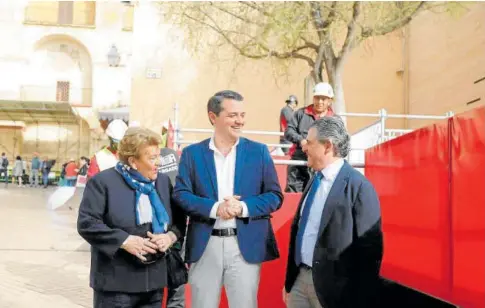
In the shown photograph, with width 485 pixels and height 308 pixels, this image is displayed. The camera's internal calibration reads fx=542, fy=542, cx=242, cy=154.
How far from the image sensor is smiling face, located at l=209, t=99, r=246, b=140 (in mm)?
3027

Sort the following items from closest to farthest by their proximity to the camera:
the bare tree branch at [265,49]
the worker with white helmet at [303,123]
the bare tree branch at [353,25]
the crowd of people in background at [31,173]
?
1. the worker with white helmet at [303,123]
2. the bare tree branch at [353,25]
3. the bare tree branch at [265,49]
4. the crowd of people in background at [31,173]

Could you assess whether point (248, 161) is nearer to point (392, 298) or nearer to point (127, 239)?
point (127, 239)

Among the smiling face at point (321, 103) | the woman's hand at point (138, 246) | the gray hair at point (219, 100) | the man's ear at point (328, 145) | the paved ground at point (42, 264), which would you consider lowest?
the paved ground at point (42, 264)

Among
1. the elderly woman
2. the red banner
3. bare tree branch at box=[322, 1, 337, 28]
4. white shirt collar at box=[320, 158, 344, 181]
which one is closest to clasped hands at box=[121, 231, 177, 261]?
the elderly woman

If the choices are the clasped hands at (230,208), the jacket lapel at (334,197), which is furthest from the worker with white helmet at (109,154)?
the jacket lapel at (334,197)

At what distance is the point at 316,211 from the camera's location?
284 cm

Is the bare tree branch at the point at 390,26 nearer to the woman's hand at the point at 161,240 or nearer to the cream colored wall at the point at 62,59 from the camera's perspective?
the woman's hand at the point at 161,240

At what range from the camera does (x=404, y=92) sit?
659 inches

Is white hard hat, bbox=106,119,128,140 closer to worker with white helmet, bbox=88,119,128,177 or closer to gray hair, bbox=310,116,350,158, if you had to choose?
worker with white helmet, bbox=88,119,128,177

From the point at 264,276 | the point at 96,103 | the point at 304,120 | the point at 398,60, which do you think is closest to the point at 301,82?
the point at 398,60

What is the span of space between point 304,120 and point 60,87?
36.8 metres

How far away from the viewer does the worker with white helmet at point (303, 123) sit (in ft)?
16.6

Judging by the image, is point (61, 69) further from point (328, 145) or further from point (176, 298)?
point (328, 145)

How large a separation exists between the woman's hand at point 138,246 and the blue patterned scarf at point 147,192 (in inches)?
3.8
